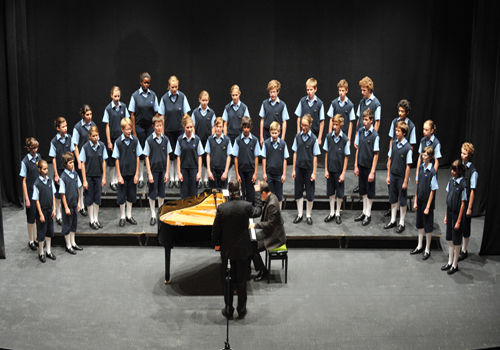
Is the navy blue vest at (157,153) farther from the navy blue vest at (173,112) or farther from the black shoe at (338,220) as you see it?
the black shoe at (338,220)

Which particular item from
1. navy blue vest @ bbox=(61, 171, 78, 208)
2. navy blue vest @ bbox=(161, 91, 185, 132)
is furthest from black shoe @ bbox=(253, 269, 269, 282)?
navy blue vest @ bbox=(161, 91, 185, 132)

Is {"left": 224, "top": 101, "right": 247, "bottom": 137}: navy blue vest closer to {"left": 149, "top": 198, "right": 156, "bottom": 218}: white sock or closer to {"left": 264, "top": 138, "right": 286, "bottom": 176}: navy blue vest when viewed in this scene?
{"left": 264, "top": 138, "right": 286, "bottom": 176}: navy blue vest

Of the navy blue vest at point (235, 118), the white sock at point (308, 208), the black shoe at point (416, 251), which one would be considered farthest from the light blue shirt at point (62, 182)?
the black shoe at point (416, 251)

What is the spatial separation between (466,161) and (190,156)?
11.5ft

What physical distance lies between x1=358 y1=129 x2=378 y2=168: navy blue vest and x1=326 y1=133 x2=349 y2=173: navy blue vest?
0.71ft

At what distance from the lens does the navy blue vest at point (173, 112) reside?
930cm

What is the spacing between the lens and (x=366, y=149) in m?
8.74

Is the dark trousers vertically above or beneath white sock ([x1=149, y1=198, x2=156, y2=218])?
beneath

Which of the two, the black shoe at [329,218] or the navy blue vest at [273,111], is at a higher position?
the navy blue vest at [273,111]

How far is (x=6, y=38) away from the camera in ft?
31.3

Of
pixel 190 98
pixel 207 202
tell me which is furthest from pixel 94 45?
pixel 207 202

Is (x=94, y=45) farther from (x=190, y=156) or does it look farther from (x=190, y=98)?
(x=190, y=156)

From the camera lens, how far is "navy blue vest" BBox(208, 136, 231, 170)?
8781 millimetres

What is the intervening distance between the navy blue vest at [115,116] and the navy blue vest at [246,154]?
1.82 m
